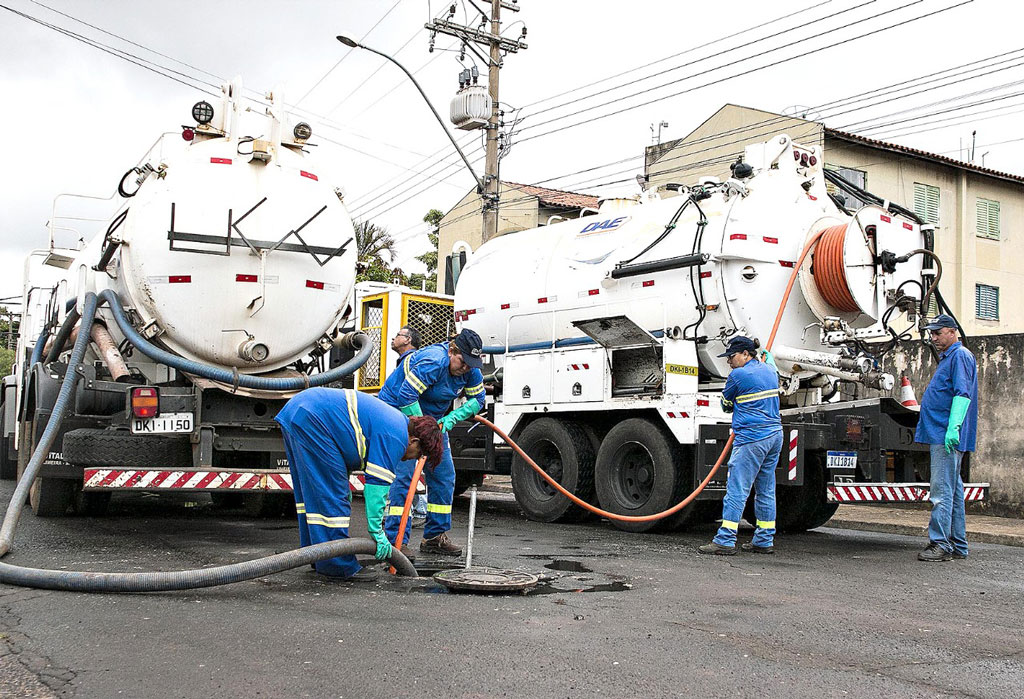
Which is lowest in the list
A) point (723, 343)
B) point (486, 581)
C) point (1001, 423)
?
point (486, 581)

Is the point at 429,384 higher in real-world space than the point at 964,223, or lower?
lower

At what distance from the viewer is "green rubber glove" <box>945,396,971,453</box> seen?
7.95m

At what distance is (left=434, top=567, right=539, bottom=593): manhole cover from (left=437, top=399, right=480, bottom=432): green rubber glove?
1.59 metres

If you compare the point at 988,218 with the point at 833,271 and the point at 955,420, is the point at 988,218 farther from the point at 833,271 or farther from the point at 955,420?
the point at 955,420

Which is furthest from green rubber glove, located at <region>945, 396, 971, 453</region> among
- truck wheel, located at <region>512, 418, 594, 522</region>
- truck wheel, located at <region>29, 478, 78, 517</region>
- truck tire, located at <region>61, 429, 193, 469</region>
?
truck wheel, located at <region>29, 478, 78, 517</region>

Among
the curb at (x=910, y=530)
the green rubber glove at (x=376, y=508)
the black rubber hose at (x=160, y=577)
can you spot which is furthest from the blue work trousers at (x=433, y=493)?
the curb at (x=910, y=530)

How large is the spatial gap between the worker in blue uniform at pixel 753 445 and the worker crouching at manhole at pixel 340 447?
3.10m

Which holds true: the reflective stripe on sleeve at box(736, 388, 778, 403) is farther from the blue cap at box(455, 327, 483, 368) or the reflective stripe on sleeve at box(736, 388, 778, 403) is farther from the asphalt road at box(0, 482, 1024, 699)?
the blue cap at box(455, 327, 483, 368)

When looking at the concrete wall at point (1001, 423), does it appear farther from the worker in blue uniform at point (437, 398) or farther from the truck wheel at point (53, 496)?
the truck wheel at point (53, 496)

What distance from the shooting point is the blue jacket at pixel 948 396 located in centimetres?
814

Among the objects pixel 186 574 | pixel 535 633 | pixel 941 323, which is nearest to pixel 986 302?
pixel 941 323

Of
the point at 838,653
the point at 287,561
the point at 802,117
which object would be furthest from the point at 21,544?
the point at 802,117

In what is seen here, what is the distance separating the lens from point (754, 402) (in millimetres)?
8203

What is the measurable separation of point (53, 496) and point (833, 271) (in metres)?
7.16
